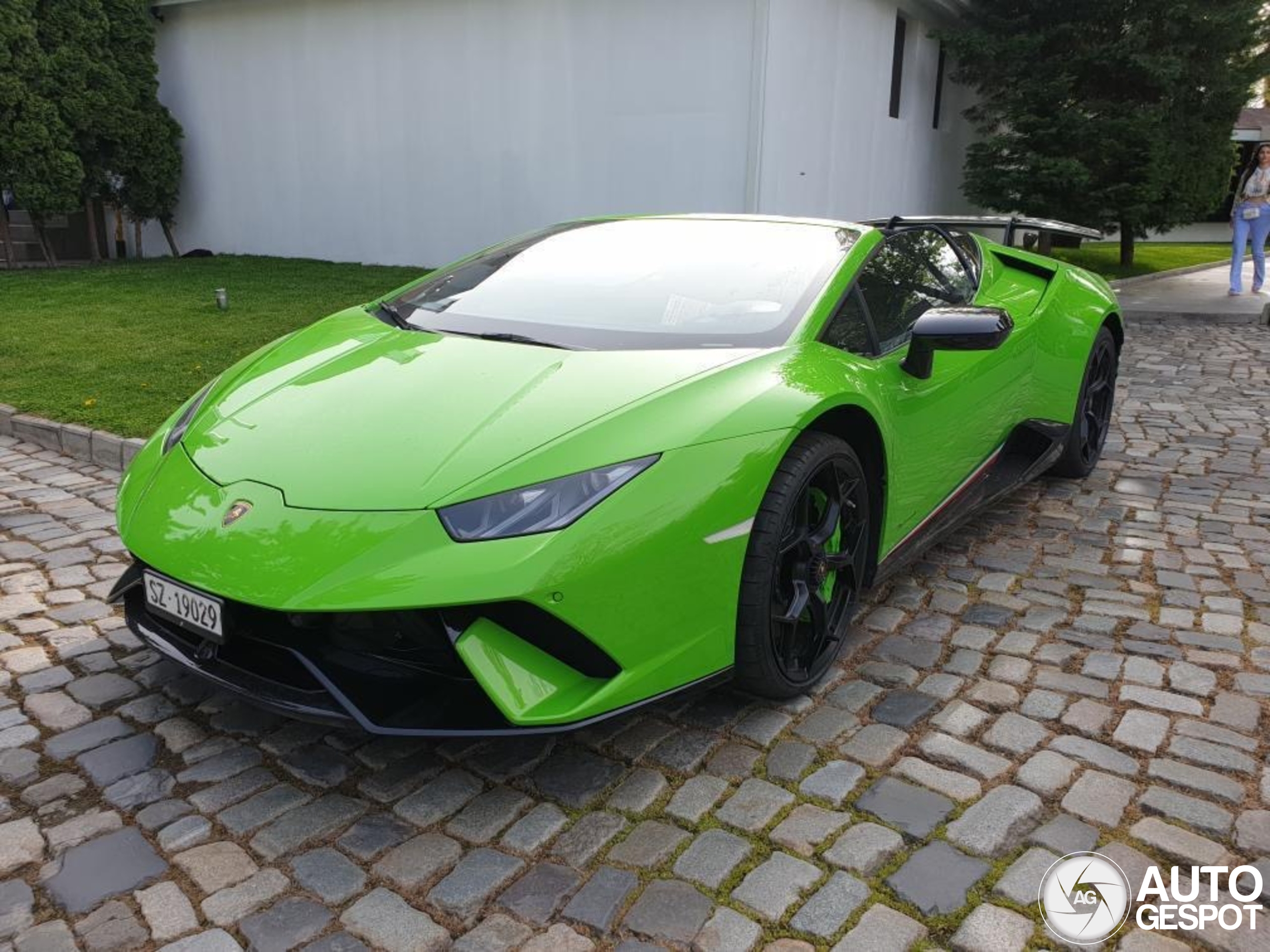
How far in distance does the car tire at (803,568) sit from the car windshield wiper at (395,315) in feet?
4.33

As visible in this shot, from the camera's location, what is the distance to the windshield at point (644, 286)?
2.80 metres

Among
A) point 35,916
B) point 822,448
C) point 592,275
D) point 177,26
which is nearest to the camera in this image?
point 35,916

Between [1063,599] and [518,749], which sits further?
[1063,599]

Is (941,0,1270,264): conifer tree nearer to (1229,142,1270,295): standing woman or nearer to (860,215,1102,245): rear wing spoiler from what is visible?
(1229,142,1270,295): standing woman

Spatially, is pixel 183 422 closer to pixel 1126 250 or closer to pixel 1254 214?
pixel 1254 214

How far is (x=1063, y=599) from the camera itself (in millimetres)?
3381

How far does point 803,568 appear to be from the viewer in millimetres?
2582

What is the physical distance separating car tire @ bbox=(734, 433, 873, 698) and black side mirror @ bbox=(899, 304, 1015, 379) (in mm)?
436

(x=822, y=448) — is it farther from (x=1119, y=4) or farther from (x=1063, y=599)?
(x=1119, y=4)

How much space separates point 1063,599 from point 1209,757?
3.29 ft

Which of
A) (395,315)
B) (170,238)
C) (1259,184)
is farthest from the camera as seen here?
(170,238)

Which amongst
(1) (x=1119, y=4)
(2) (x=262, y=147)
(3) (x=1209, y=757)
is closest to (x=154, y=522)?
(3) (x=1209, y=757)

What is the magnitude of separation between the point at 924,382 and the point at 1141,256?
17.7 meters

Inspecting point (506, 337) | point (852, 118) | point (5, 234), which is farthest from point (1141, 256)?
point (506, 337)
